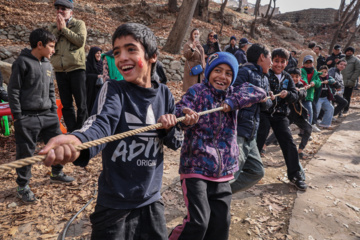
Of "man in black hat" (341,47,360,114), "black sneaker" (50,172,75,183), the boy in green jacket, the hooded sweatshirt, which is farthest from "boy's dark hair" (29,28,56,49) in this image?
"man in black hat" (341,47,360,114)

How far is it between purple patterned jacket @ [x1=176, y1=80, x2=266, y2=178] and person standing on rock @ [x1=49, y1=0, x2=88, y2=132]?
3101 millimetres

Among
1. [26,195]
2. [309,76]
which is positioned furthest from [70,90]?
[309,76]

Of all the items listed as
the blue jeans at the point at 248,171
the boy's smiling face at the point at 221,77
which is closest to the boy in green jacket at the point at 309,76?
the blue jeans at the point at 248,171

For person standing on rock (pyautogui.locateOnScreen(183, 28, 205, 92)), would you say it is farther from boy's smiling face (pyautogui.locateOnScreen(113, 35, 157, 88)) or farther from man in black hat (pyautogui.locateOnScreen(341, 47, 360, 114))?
man in black hat (pyautogui.locateOnScreen(341, 47, 360, 114))

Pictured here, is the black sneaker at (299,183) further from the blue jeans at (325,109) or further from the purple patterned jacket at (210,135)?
the blue jeans at (325,109)

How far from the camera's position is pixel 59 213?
3.04m

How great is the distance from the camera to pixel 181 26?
35.9 feet

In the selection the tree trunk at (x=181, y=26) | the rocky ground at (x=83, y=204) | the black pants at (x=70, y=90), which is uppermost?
the tree trunk at (x=181, y=26)

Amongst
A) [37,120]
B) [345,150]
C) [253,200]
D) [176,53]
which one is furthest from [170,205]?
[176,53]

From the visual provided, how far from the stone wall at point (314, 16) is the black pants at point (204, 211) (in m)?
39.2

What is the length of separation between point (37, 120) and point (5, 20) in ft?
32.4

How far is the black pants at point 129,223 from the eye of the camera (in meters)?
1.55

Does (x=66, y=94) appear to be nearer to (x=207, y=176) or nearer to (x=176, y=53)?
(x=207, y=176)

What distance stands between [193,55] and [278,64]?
12.8ft
